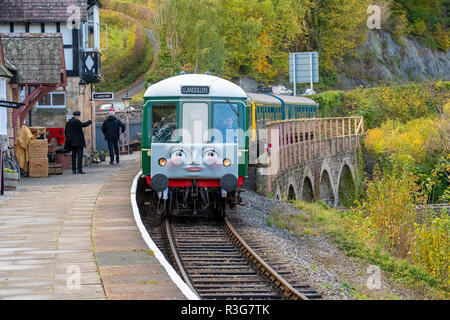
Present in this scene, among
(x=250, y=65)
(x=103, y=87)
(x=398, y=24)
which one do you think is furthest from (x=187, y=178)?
(x=398, y=24)

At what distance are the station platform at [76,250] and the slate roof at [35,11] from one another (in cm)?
1148

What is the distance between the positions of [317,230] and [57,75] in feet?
32.2

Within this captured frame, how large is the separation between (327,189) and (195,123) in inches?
1069

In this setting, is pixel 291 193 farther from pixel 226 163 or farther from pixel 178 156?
pixel 178 156

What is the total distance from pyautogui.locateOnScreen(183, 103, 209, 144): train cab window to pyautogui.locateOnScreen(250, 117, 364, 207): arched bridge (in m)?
9.59

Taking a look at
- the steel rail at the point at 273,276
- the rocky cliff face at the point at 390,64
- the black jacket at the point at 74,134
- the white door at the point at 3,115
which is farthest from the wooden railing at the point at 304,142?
the rocky cliff face at the point at 390,64

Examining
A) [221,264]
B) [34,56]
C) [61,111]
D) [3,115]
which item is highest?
[34,56]

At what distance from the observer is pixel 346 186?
45812 millimetres

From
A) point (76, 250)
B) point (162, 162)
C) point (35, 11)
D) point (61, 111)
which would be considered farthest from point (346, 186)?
point (76, 250)

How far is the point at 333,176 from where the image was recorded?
41281mm

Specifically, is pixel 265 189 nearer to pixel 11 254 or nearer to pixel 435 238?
pixel 435 238

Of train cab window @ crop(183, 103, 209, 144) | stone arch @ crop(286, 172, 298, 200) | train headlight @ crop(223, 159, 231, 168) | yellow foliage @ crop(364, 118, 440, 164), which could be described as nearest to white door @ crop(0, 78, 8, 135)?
train cab window @ crop(183, 103, 209, 144)

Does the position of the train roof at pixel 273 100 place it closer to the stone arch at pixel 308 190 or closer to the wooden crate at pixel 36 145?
the stone arch at pixel 308 190

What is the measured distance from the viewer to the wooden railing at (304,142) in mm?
29086
